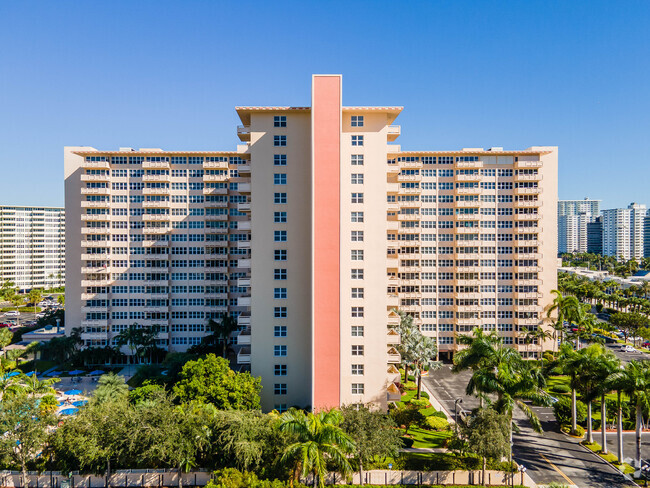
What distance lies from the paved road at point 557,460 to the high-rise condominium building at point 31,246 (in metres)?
174

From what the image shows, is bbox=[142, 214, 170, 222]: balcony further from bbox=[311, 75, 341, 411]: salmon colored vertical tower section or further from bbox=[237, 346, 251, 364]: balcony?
bbox=[311, 75, 341, 411]: salmon colored vertical tower section

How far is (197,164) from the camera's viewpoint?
7700 centimetres

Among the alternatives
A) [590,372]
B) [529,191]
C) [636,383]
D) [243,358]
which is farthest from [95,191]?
[636,383]

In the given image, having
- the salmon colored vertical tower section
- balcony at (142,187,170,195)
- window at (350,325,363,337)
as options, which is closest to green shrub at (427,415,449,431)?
the salmon colored vertical tower section

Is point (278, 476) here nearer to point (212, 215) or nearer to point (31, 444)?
point (31, 444)

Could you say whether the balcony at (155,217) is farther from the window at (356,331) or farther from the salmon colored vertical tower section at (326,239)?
the window at (356,331)

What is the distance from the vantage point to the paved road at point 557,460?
3516 centimetres

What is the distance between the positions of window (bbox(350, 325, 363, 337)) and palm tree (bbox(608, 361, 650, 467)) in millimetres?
25677

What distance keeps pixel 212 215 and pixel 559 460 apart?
67373mm

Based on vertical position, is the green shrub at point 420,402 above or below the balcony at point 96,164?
below

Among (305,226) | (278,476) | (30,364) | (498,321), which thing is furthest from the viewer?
(498,321)

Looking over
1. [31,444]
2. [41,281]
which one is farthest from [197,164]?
[41,281]

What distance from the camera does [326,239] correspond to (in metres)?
44.6

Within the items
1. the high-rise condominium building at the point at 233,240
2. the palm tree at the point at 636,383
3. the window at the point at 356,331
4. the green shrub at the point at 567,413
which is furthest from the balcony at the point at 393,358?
the palm tree at the point at 636,383
